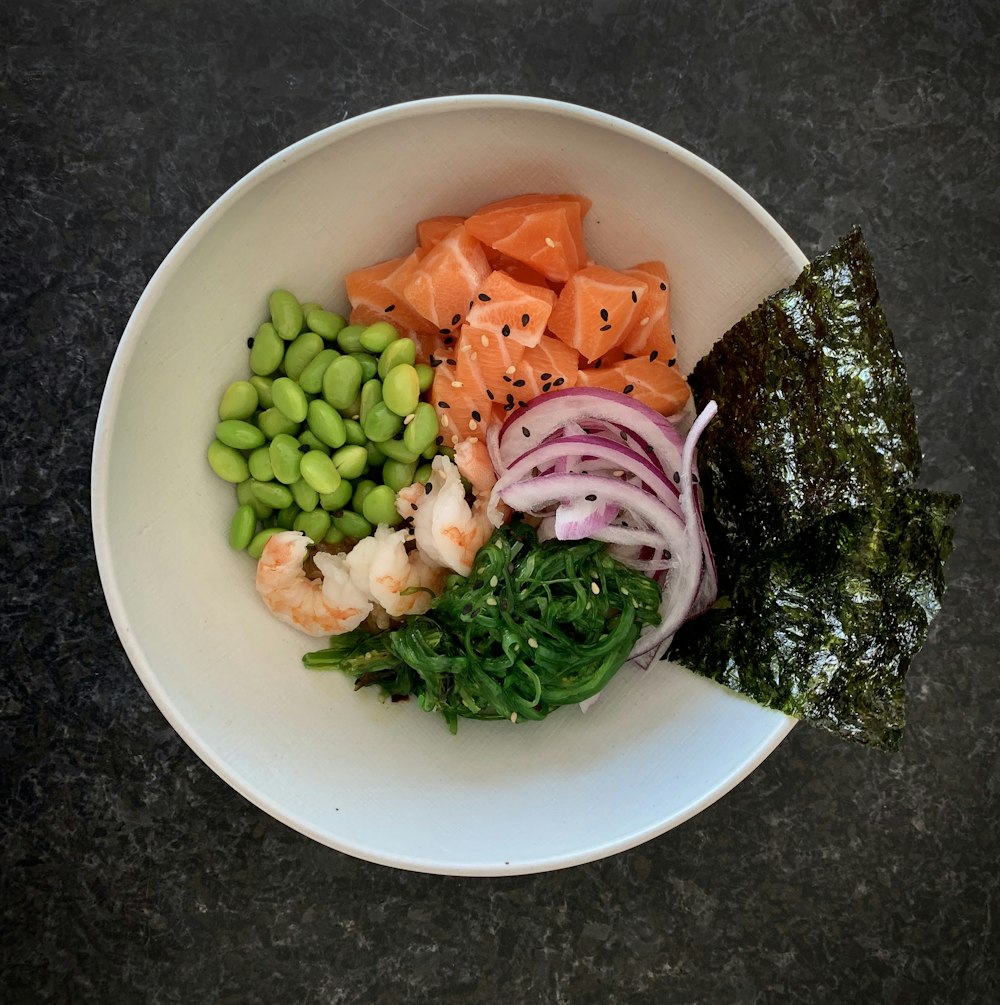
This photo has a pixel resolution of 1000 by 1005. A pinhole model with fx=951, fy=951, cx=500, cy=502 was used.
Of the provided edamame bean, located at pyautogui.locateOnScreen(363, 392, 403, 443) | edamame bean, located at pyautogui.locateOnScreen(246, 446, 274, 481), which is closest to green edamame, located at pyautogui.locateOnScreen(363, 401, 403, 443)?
edamame bean, located at pyautogui.locateOnScreen(363, 392, 403, 443)

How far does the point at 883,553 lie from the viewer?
5.98 ft

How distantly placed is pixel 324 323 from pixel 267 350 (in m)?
0.13

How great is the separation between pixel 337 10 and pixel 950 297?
1.55 m

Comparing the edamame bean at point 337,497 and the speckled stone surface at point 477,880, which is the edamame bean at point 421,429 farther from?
the speckled stone surface at point 477,880

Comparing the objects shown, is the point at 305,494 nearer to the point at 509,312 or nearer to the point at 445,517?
the point at 445,517

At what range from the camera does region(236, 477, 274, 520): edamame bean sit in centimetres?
190

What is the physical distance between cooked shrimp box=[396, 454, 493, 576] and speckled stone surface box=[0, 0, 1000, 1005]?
78 centimetres

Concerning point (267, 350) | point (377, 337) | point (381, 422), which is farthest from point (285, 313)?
point (381, 422)

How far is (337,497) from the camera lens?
73.9 inches

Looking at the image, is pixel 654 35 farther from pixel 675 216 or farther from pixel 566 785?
pixel 566 785

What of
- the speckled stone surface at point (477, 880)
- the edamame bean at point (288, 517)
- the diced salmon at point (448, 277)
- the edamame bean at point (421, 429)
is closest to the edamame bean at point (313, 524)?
the edamame bean at point (288, 517)

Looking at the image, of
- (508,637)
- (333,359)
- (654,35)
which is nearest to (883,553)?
(508,637)

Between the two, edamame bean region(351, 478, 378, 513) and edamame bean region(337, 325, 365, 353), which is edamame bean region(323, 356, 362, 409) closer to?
edamame bean region(337, 325, 365, 353)

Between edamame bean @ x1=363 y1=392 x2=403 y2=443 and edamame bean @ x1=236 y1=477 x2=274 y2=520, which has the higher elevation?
edamame bean @ x1=363 y1=392 x2=403 y2=443
